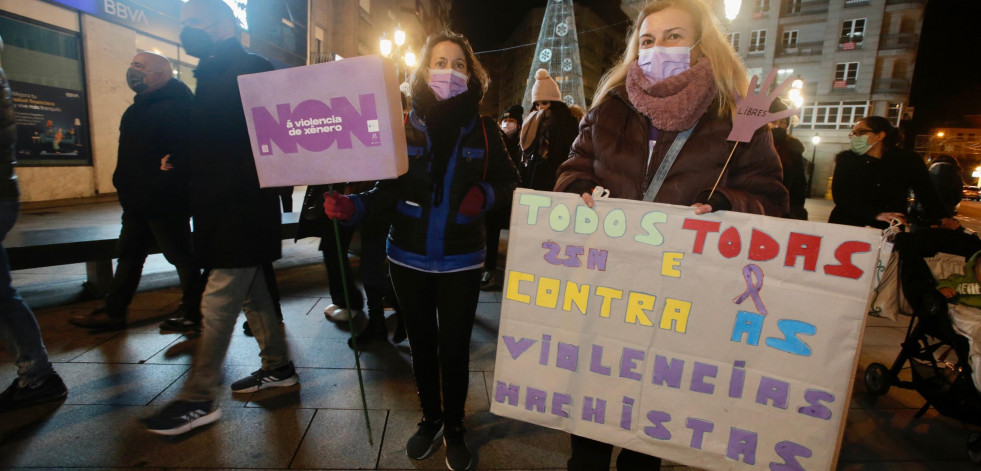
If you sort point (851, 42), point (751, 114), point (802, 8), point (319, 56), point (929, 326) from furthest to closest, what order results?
point (802, 8)
point (851, 42)
point (319, 56)
point (929, 326)
point (751, 114)

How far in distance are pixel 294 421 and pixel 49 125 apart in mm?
11462

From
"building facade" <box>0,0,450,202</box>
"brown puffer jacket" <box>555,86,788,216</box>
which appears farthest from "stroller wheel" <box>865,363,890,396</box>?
"building facade" <box>0,0,450,202</box>

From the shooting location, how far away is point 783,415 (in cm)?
161

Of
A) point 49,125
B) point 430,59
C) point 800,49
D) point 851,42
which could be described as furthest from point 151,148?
point 851,42

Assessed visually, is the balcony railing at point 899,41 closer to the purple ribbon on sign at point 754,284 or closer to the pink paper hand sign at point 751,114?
the pink paper hand sign at point 751,114

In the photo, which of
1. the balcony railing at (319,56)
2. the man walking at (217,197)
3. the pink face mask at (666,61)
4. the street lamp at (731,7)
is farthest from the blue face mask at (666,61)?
the balcony railing at (319,56)

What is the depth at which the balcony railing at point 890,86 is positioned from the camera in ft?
102

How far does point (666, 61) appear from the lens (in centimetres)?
182

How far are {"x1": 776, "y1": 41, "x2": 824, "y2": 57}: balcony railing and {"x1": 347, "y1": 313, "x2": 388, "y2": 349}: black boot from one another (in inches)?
1483

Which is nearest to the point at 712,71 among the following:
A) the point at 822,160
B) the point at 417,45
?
the point at 417,45

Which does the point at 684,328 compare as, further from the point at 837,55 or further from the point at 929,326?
the point at 837,55

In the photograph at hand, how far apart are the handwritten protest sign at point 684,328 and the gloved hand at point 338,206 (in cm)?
80

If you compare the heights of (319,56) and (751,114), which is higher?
(319,56)

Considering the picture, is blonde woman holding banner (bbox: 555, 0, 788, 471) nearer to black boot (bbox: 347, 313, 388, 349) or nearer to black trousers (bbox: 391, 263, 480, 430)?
black trousers (bbox: 391, 263, 480, 430)
